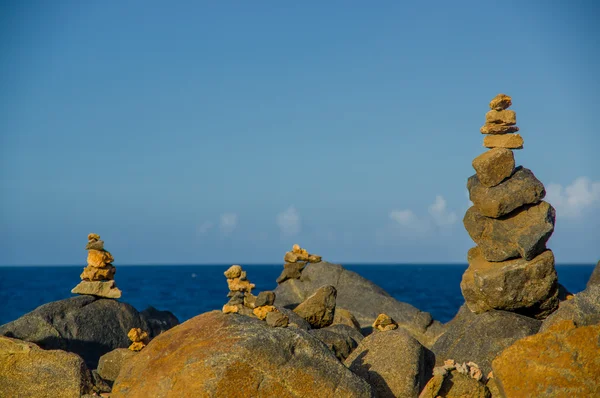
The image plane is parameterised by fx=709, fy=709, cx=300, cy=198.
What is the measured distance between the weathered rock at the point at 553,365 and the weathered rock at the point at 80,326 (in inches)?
444

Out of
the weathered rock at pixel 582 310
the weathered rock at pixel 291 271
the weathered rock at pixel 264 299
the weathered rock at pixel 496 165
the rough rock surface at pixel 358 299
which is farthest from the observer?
the weathered rock at pixel 291 271

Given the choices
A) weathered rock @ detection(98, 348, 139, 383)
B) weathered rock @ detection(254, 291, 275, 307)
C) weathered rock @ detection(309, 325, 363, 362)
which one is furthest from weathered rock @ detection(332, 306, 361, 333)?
weathered rock @ detection(98, 348, 139, 383)

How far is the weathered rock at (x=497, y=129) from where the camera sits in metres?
18.6

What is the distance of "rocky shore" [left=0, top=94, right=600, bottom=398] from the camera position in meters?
12.3

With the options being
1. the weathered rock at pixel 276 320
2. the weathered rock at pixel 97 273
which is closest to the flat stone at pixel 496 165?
the weathered rock at pixel 276 320

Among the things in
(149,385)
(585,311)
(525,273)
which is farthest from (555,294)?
(149,385)

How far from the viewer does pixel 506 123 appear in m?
18.6

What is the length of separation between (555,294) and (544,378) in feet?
18.0

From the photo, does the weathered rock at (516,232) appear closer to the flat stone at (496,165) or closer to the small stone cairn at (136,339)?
the flat stone at (496,165)

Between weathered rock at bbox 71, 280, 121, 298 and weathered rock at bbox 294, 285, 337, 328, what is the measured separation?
5688mm

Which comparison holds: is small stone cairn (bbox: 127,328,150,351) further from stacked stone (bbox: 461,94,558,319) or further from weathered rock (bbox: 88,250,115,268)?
stacked stone (bbox: 461,94,558,319)

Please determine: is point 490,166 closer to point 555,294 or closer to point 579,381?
point 555,294

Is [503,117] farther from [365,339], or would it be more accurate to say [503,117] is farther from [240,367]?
[240,367]

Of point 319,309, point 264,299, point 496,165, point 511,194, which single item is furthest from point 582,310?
point 319,309
